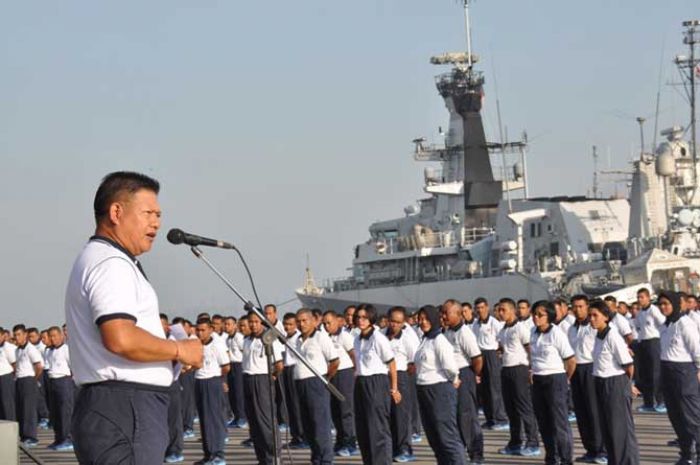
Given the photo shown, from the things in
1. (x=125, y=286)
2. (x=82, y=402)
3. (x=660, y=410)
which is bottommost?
(x=660, y=410)

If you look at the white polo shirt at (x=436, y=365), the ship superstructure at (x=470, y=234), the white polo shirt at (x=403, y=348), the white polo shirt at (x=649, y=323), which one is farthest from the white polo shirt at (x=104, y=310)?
the ship superstructure at (x=470, y=234)

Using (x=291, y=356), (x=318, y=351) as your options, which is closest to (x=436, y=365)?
(x=318, y=351)

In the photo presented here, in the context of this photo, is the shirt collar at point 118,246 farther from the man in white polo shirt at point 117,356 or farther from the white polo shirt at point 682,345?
the white polo shirt at point 682,345

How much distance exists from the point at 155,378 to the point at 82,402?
283 mm

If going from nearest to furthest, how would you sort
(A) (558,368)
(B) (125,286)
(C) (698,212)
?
1. (B) (125,286)
2. (A) (558,368)
3. (C) (698,212)

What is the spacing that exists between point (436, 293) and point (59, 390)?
100ft

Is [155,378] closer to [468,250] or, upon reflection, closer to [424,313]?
[424,313]

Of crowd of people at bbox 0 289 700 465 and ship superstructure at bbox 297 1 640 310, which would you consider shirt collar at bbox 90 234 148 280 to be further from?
ship superstructure at bbox 297 1 640 310

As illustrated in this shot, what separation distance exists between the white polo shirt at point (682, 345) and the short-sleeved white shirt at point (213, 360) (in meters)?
5.39

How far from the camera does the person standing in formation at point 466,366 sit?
14.9 meters

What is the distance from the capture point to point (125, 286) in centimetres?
551

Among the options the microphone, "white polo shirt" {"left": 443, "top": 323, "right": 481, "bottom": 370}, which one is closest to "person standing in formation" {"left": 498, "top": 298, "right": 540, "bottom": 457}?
"white polo shirt" {"left": 443, "top": 323, "right": 481, "bottom": 370}

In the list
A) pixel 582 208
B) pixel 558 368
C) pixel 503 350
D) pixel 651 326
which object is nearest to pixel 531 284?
pixel 582 208

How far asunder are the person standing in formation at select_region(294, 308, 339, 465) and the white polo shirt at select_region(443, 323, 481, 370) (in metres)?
1.28
